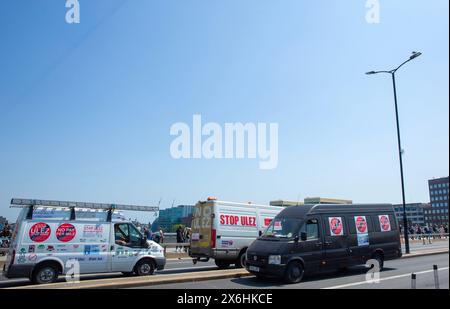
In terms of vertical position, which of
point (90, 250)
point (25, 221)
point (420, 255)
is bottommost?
point (420, 255)

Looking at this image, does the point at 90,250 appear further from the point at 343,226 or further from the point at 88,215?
the point at 343,226

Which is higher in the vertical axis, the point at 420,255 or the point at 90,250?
the point at 90,250

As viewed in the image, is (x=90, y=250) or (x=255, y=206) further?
(x=255, y=206)

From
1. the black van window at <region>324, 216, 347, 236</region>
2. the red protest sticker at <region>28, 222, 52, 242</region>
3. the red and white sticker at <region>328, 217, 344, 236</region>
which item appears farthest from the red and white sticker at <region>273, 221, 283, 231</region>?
the red protest sticker at <region>28, 222, 52, 242</region>

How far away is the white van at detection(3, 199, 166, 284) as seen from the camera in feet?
36.8

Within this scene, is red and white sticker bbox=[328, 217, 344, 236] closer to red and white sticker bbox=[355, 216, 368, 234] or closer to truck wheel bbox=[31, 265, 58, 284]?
red and white sticker bbox=[355, 216, 368, 234]

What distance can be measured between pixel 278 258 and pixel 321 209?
97.0 inches

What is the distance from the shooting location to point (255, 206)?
16.3 metres

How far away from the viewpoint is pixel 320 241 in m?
11.8

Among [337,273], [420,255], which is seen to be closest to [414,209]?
[420,255]

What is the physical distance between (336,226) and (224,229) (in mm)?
4587

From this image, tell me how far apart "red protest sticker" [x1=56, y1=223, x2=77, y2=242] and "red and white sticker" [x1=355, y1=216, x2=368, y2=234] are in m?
9.42

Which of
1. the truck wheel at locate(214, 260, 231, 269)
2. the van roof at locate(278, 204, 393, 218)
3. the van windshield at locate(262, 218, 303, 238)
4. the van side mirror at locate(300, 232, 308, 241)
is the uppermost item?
the van roof at locate(278, 204, 393, 218)

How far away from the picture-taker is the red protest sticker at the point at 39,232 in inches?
448
